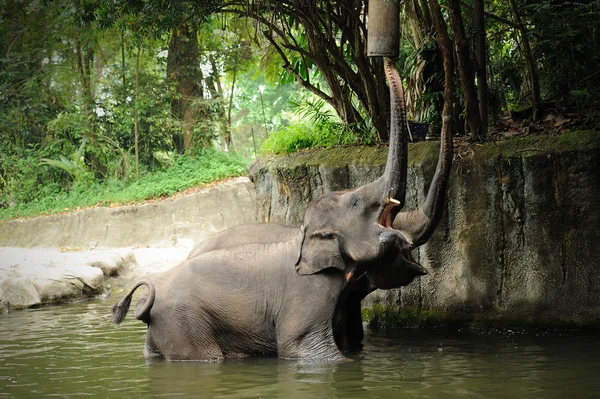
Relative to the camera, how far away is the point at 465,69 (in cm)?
830

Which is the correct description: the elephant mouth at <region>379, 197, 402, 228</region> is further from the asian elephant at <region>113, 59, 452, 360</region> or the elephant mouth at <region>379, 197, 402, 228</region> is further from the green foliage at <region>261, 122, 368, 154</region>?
the green foliage at <region>261, 122, 368, 154</region>

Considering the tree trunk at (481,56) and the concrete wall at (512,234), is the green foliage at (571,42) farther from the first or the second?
the concrete wall at (512,234)

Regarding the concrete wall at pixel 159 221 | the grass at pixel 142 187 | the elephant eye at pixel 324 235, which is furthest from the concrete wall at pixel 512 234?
the grass at pixel 142 187

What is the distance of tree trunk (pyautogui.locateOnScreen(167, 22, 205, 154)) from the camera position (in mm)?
23562

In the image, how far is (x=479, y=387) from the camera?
5418 mm

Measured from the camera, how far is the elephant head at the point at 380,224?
21.7ft

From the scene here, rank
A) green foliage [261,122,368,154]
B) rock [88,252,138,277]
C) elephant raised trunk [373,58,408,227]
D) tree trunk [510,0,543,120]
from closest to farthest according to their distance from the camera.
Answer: elephant raised trunk [373,58,408,227] < tree trunk [510,0,543,120] < green foliage [261,122,368,154] < rock [88,252,138,277]

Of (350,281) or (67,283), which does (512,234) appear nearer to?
(350,281)

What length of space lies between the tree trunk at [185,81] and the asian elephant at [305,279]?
16924 mm

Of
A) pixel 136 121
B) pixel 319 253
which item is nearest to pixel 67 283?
pixel 319 253

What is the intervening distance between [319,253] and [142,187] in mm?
16517

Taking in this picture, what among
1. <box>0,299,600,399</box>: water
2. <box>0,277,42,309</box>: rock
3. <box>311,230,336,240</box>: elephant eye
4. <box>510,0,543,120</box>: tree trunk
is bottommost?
<box>0,299,600,399</box>: water

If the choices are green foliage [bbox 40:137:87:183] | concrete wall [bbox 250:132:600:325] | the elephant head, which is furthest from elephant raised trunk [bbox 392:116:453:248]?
green foliage [bbox 40:137:87:183]

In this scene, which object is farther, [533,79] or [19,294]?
[19,294]
